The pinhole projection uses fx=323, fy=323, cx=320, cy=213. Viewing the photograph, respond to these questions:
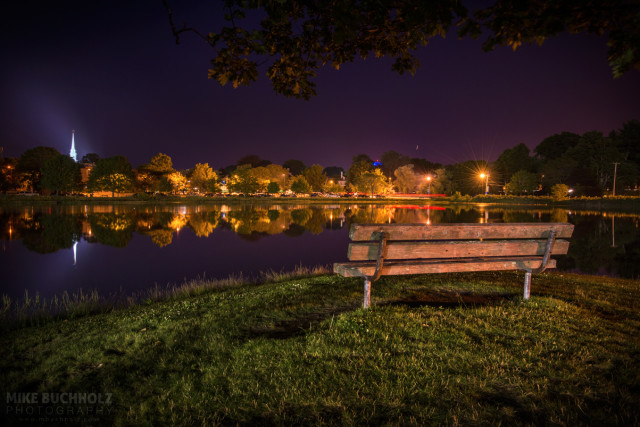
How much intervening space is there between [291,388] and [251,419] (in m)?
0.52

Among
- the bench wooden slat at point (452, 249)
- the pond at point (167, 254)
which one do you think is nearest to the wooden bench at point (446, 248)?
the bench wooden slat at point (452, 249)

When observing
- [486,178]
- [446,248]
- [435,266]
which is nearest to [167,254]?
[435,266]

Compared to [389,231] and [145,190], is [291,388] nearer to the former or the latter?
[389,231]

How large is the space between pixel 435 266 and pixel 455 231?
66cm

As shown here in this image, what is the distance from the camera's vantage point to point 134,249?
18.3 m

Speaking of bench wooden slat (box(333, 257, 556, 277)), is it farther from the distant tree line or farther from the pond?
the distant tree line

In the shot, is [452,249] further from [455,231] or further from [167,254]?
[167,254]

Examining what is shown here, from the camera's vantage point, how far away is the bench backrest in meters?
4.98

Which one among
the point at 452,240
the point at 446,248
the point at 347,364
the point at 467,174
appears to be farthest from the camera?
the point at 467,174

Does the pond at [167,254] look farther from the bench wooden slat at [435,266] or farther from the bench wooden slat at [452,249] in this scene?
the bench wooden slat at [452,249]

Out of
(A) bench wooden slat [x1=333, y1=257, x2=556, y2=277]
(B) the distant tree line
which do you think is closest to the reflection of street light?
(B) the distant tree line

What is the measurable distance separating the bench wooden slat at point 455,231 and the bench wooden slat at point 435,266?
413 mm

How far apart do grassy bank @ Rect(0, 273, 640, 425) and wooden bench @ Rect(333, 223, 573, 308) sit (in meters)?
0.70

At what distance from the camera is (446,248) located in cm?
527
